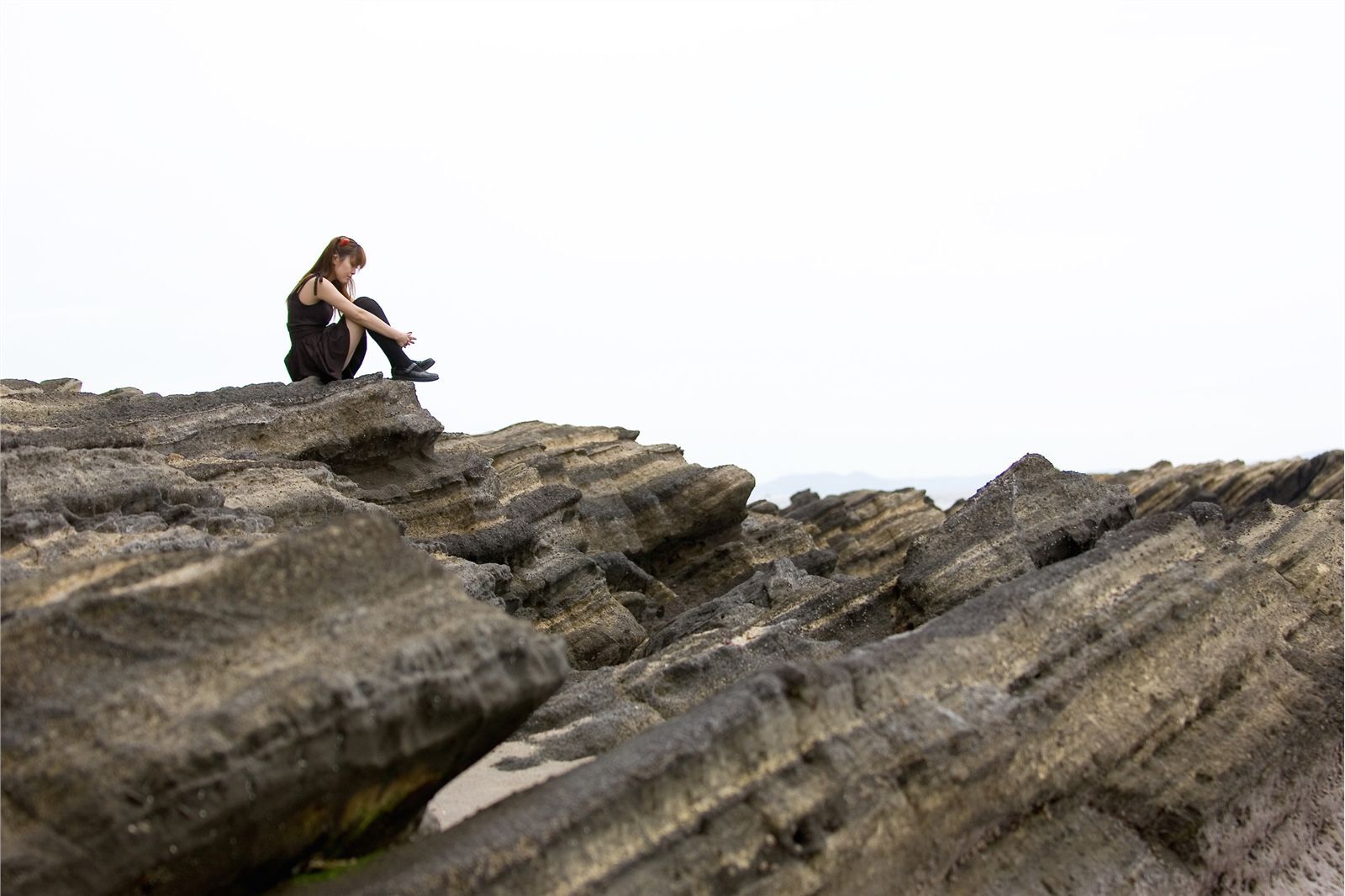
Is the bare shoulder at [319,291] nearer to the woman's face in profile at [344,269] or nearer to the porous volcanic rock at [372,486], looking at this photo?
the woman's face in profile at [344,269]

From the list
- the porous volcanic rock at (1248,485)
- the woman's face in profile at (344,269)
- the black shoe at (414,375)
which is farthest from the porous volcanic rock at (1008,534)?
the porous volcanic rock at (1248,485)

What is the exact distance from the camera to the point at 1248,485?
29.0m

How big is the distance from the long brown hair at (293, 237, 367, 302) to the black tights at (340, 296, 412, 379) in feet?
1.10

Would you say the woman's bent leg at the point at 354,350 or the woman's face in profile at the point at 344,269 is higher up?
Result: the woman's face in profile at the point at 344,269

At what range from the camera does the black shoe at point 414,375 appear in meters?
13.8

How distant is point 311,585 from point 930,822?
3401 millimetres

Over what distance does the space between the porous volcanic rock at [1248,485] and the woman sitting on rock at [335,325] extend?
19793 millimetres

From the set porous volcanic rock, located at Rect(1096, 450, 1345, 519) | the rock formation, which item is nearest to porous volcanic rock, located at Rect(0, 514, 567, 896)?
the rock formation

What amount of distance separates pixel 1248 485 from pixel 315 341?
24.0 metres

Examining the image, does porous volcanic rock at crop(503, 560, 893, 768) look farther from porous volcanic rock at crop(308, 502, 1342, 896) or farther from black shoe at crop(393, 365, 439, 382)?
black shoe at crop(393, 365, 439, 382)

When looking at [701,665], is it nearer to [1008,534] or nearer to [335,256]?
[1008,534]

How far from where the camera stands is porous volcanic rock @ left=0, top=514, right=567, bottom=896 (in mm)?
4699

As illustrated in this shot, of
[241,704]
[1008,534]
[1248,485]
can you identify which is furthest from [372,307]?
[1248,485]

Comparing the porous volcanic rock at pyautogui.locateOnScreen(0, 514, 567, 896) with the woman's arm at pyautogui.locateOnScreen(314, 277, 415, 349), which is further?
the woman's arm at pyautogui.locateOnScreen(314, 277, 415, 349)
